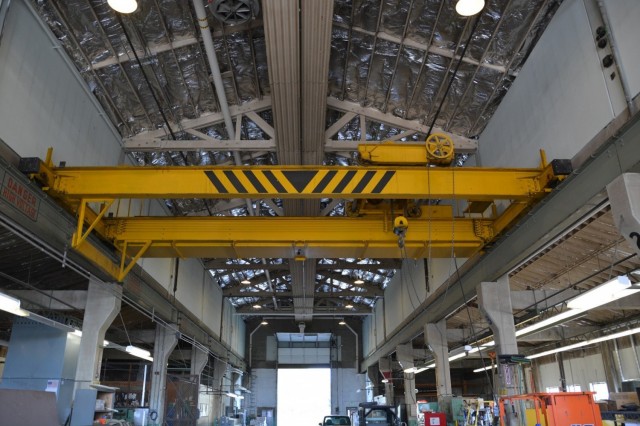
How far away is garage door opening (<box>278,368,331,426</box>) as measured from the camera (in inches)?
1446

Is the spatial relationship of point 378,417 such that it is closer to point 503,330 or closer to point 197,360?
point 503,330

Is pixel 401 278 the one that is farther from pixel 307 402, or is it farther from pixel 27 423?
pixel 307 402

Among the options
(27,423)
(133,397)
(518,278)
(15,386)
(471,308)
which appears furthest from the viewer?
(133,397)

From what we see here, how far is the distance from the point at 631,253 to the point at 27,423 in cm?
1264

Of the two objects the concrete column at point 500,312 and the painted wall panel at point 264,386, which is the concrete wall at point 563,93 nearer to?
the concrete column at point 500,312

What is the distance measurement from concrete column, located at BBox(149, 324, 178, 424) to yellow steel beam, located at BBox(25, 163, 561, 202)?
8.72 metres

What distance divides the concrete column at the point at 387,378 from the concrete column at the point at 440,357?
32.3 feet

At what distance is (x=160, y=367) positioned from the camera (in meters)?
17.0

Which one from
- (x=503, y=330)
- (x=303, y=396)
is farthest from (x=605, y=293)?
(x=303, y=396)

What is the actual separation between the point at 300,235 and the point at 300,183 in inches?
78.6

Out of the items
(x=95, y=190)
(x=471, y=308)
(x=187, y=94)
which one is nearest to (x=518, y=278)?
(x=471, y=308)

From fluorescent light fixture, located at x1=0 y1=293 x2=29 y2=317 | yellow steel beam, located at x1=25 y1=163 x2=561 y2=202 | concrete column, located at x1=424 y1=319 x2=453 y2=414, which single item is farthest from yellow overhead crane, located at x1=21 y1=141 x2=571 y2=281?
concrete column, located at x1=424 y1=319 x2=453 y2=414

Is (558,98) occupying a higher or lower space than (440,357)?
higher

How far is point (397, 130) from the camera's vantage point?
1379 cm
